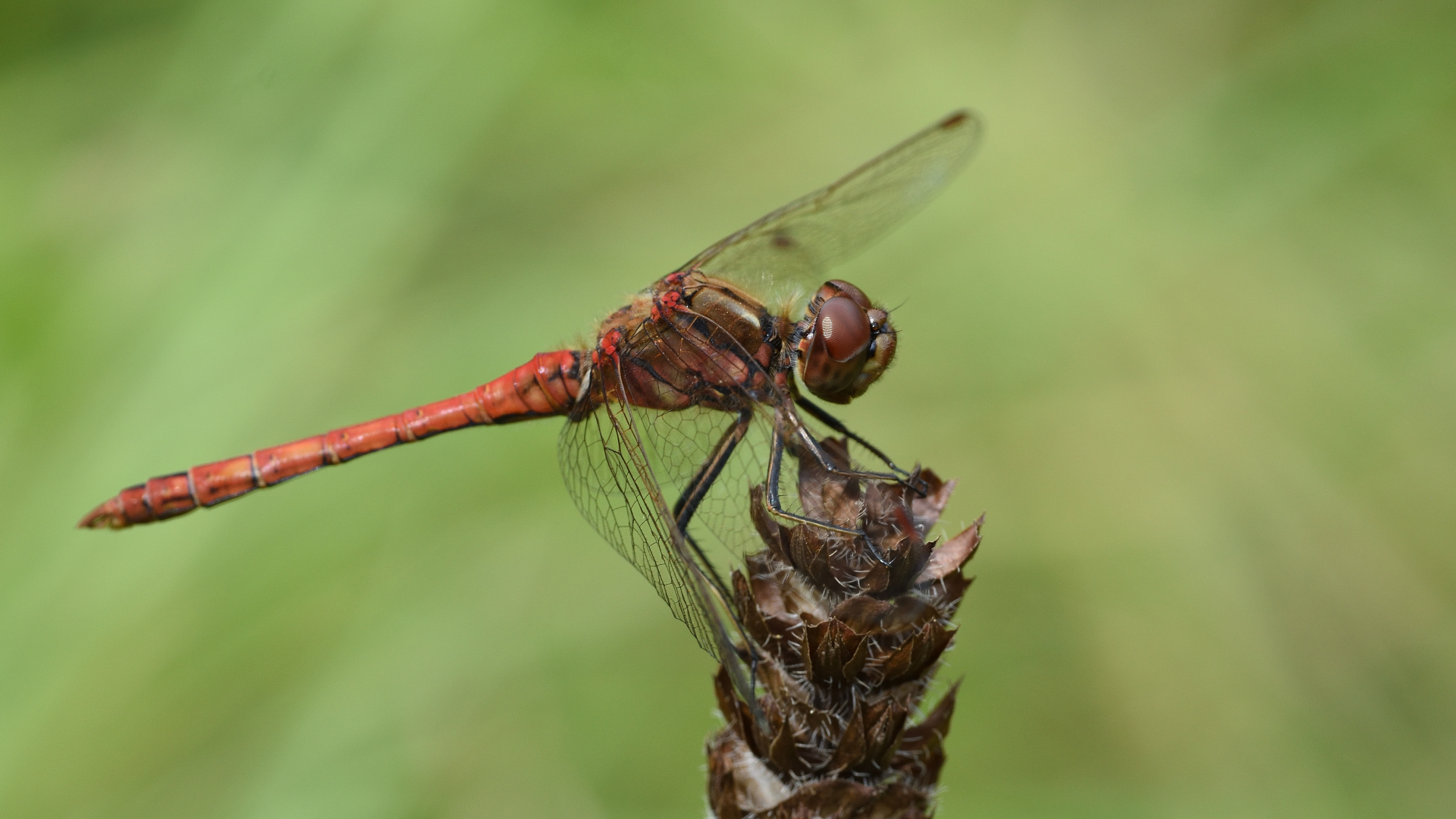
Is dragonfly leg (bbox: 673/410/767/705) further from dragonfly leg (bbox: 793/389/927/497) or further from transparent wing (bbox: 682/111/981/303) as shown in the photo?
transparent wing (bbox: 682/111/981/303)

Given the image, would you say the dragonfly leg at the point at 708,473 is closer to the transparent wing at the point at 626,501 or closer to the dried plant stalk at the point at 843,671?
the transparent wing at the point at 626,501

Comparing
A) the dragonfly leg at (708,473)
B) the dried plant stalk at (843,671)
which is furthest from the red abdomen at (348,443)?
the dried plant stalk at (843,671)

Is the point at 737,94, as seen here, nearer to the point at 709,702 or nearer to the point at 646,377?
the point at 646,377

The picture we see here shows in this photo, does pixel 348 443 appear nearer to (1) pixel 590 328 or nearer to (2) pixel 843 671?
(1) pixel 590 328

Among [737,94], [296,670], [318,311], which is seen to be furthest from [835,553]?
[737,94]

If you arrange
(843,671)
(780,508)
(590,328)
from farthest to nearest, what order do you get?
(590,328) → (780,508) → (843,671)

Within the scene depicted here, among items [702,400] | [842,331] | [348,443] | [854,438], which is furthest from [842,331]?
[348,443]
